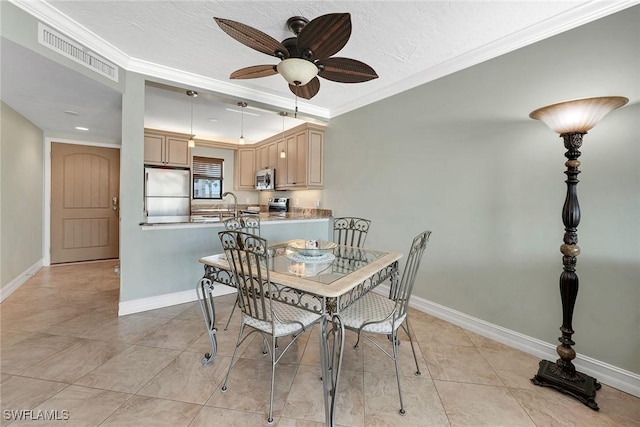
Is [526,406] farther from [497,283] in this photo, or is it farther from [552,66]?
[552,66]

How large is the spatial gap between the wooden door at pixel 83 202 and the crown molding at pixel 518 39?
16.5ft

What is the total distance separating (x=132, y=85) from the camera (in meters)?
2.63

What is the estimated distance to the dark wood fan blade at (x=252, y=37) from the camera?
1.44 metres

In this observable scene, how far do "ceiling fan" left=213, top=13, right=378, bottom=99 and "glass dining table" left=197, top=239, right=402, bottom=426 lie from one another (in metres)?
1.25

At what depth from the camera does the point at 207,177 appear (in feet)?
19.0

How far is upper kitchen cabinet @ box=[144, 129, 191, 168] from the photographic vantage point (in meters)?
4.52

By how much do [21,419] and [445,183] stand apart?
344cm

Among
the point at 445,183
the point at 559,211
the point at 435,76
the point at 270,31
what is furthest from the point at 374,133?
the point at 559,211

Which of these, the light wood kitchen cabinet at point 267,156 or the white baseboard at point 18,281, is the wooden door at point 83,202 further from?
the light wood kitchen cabinet at point 267,156

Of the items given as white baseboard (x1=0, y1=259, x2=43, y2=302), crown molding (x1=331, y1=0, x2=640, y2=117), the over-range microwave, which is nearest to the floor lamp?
crown molding (x1=331, y1=0, x2=640, y2=117)

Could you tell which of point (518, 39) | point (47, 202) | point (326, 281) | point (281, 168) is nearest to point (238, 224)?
point (326, 281)

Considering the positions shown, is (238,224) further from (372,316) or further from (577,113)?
(577,113)

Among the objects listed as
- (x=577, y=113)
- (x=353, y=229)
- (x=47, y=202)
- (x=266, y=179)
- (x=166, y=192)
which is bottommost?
(x=353, y=229)

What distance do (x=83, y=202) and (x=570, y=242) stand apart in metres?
6.55
